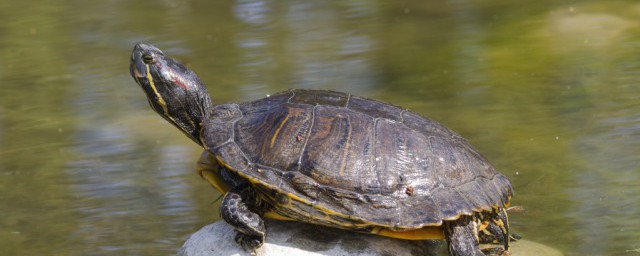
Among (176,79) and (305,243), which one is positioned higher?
(176,79)

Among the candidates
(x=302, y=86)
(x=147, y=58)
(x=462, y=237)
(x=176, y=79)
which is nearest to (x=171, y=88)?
(x=176, y=79)

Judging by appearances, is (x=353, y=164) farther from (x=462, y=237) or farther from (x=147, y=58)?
(x=147, y=58)

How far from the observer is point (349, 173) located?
446 cm

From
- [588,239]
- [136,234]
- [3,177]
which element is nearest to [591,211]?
[588,239]

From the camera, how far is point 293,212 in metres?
4.43

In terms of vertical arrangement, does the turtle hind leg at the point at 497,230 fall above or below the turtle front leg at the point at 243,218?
below

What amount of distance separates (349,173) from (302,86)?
388 centimetres

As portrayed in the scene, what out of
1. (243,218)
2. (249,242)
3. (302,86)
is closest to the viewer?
(243,218)

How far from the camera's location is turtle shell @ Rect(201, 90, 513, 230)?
14.4 feet

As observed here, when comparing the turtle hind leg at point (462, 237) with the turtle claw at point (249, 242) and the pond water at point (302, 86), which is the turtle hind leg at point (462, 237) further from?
the pond water at point (302, 86)

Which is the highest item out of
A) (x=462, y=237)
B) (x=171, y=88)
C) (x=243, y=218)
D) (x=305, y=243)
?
(x=171, y=88)

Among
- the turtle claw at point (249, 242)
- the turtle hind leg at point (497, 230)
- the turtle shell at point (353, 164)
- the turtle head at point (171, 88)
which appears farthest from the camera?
the turtle head at point (171, 88)

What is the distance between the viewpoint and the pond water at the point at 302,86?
19.9ft

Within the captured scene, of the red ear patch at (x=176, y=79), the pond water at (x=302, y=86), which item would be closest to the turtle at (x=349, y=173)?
the red ear patch at (x=176, y=79)
